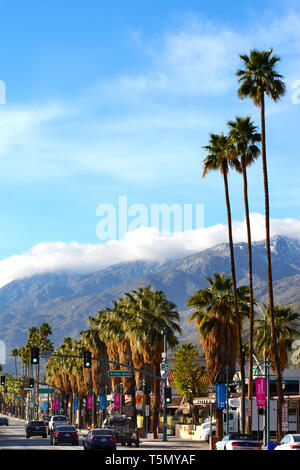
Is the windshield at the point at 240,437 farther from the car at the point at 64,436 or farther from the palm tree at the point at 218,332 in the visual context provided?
the car at the point at 64,436

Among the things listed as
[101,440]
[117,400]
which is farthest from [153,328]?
[101,440]

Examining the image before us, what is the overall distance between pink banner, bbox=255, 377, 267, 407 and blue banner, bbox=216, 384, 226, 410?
4.56 m

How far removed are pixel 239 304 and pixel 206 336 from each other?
4327mm

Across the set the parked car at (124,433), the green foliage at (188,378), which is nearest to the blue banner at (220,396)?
the parked car at (124,433)

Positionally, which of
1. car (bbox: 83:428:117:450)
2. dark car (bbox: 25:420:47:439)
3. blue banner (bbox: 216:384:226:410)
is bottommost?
dark car (bbox: 25:420:47:439)

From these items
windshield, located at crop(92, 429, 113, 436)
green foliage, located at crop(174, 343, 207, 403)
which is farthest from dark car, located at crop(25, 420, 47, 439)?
green foliage, located at crop(174, 343, 207, 403)

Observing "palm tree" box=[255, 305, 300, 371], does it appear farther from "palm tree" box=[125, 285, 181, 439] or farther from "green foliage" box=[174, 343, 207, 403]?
"green foliage" box=[174, 343, 207, 403]

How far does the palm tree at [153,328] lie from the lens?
254 feet

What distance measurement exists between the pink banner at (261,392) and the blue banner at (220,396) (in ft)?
15.0

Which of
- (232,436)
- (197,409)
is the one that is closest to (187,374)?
(197,409)

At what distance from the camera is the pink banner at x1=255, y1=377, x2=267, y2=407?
5548 centimetres

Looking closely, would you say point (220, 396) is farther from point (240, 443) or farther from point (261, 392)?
point (240, 443)

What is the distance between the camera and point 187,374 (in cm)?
11344
